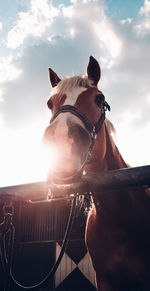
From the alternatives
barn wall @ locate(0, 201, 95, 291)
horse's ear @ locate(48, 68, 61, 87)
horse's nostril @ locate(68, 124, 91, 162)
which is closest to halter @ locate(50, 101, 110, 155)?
horse's nostril @ locate(68, 124, 91, 162)

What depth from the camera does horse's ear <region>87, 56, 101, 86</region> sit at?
235cm

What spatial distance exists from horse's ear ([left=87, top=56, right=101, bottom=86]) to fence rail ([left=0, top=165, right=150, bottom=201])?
1215 millimetres

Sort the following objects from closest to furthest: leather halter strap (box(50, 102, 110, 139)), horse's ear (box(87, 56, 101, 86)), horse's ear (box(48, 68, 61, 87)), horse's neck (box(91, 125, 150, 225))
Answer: leather halter strap (box(50, 102, 110, 139)) → horse's neck (box(91, 125, 150, 225)) → horse's ear (box(87, 56, 101, 86)) → horse's ear (box(48, 68, 61, 87))

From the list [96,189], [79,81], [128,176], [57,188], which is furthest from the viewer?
[79,81]

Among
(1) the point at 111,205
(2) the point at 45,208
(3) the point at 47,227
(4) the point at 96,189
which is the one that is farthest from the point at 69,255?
(4) the point at 96,189

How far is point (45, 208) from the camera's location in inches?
343

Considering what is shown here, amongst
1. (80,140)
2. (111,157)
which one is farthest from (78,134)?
(111,157)

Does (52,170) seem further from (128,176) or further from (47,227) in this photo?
(47,227)

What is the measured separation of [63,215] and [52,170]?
724 centimetres

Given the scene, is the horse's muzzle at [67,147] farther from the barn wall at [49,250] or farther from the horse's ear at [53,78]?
the barn wall at [49,250]

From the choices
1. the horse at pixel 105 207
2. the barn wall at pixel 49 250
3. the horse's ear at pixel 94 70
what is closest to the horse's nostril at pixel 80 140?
the horse at pixel 105 207

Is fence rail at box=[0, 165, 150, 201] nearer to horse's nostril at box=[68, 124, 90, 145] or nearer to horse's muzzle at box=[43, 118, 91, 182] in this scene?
horse's muzzle at box=[43, 118, 91, 182]

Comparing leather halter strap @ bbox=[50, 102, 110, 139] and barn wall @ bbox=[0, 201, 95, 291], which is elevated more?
leather halter strap @ bbox=[50, 102, 110, 139]

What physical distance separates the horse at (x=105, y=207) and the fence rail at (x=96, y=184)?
14cm
